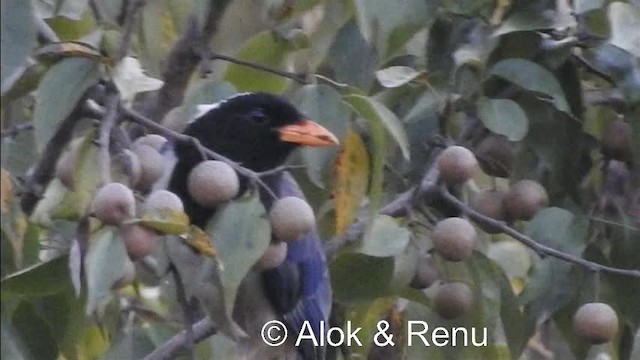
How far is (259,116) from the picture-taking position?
9.78 ft

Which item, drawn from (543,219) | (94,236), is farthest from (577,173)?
(94,236)

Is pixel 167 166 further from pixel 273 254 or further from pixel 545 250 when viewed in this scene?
pixel 545 250

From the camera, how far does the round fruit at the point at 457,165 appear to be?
2.49 m

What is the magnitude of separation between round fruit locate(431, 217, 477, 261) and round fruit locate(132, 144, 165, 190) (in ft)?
Result: 2.02

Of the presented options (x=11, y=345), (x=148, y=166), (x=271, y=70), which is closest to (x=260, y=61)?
(x=271, y=70)

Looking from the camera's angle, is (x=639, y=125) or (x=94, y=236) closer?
(x=94, y=236)

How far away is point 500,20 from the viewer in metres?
2.67

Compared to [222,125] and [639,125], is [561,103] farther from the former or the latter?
[222,125]

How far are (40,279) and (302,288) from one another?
1.17m

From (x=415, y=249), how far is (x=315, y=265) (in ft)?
1.32

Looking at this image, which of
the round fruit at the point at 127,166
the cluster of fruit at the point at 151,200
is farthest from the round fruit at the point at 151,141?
the round fruit at the point at 127,166

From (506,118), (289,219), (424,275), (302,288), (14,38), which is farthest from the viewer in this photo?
(302,288)

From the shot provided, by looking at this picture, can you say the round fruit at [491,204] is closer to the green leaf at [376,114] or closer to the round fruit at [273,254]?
the green leaf at [376,114]

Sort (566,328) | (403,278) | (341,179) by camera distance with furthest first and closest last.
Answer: (566,328) → (403,278) → (341,179)
